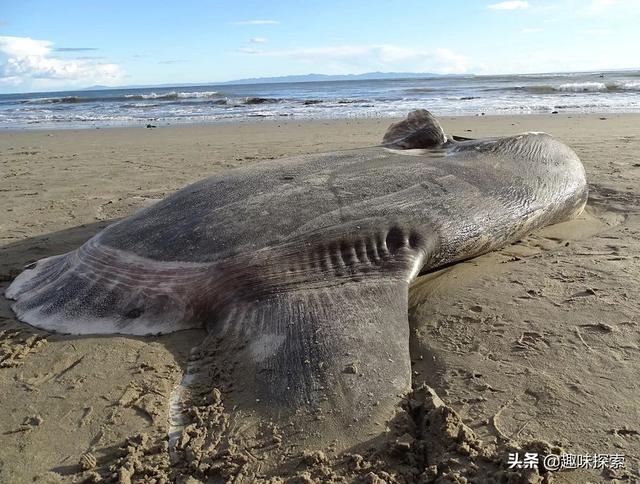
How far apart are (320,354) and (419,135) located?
2.63 m

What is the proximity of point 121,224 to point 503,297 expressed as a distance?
243 cm

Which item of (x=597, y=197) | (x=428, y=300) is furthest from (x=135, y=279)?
(x=597, y=197)

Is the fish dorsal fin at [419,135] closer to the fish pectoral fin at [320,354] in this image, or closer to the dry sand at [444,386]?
the dry sand at [444,386]

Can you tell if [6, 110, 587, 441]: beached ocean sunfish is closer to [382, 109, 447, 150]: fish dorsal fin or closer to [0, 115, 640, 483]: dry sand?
[0, 115, 640, 483]: dry sand

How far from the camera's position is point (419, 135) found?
14.6 feet

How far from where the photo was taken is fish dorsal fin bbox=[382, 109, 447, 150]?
4.42m

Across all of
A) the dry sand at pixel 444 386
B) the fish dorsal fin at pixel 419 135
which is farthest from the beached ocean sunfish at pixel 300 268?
the fish dorsal fin at pixel 419 135

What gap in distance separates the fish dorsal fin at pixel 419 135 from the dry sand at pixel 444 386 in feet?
3.70

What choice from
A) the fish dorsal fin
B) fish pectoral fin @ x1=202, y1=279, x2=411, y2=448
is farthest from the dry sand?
the fish dorsal fin

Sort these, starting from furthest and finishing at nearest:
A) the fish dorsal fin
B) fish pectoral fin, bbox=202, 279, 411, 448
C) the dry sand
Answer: the fish dorsal fin → fish pectoral fin, bbox=202, 279, 411, 448 → the dry sand

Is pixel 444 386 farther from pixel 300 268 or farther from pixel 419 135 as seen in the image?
pixel 419 135

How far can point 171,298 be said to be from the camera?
9.53 feet

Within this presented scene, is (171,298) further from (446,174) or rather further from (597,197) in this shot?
(597,197)

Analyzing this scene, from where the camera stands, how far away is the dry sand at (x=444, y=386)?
6.24ft
